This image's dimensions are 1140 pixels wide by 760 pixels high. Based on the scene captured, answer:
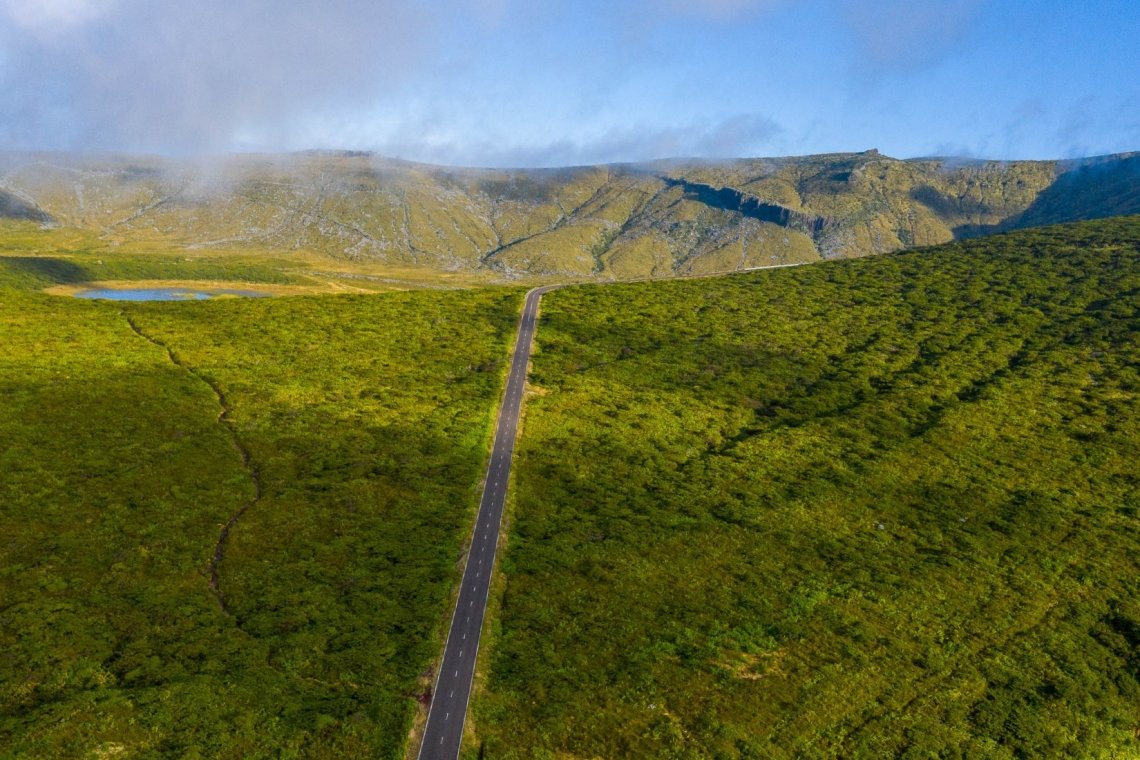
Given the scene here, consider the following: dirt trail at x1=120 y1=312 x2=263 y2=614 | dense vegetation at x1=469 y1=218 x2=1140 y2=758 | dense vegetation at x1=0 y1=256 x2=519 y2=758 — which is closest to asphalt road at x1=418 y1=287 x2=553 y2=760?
dense vegetation at x1=0 y1=256 x2=519 y2=758

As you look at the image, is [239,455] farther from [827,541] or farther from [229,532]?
[827,541]

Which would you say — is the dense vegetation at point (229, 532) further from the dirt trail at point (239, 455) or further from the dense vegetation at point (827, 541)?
the dense vegetation at point (827, 541)

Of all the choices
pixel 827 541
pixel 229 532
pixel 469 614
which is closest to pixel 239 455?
pixel 229 532

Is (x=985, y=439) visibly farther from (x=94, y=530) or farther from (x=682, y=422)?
(x=94, y=530)

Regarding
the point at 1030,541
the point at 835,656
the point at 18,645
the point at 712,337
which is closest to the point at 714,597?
the point at 835,656

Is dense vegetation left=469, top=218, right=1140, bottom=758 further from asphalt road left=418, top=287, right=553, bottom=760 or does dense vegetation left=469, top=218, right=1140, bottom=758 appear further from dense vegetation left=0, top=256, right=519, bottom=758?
dense vegetation left=0, top=256, right=519, bottom=758

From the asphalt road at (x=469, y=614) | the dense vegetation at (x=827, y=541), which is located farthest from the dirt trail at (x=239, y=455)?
the dense vegetation at (x=827, y=541)

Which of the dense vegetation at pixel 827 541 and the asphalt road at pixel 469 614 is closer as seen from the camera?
the asphalt road at pixel 469 614
